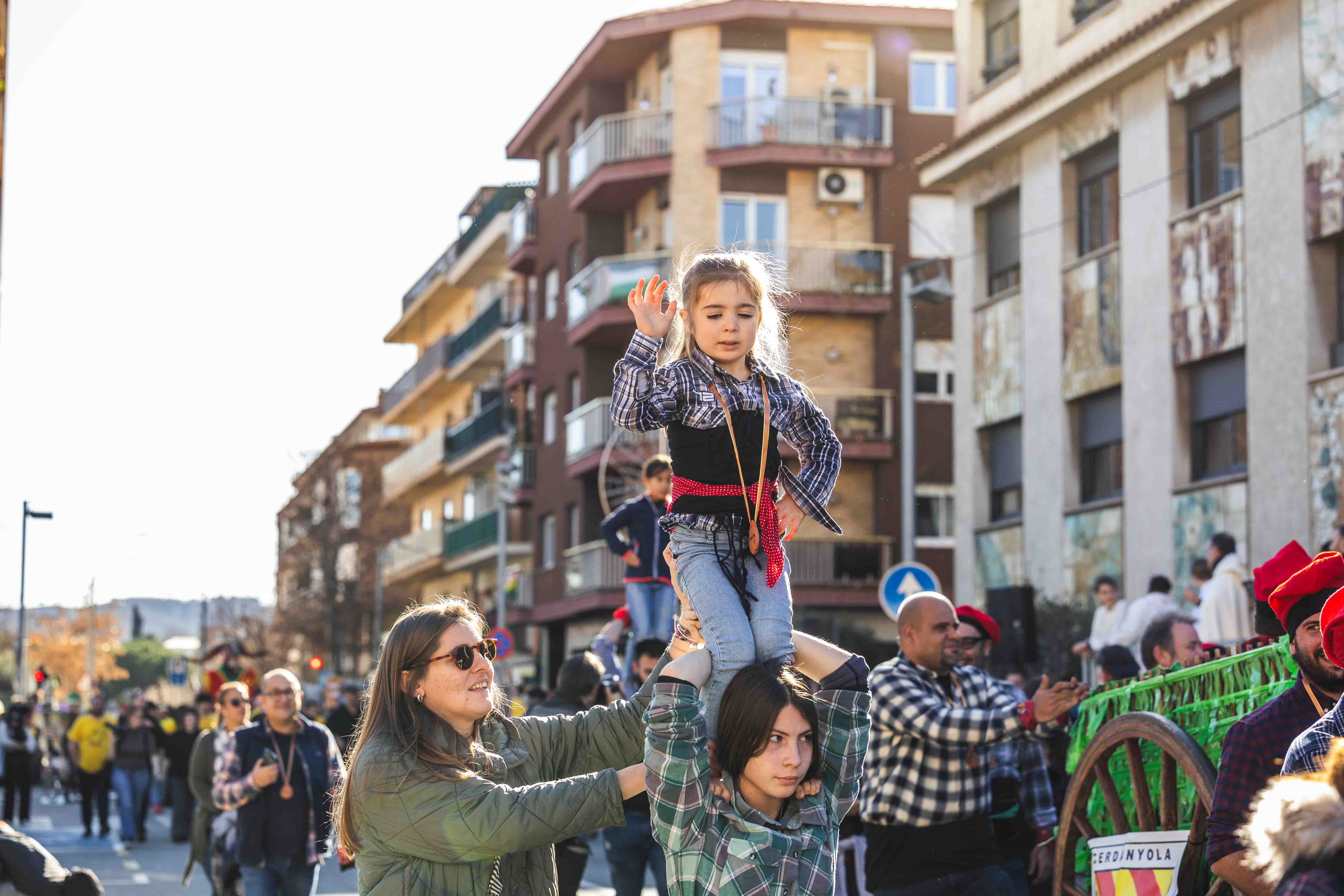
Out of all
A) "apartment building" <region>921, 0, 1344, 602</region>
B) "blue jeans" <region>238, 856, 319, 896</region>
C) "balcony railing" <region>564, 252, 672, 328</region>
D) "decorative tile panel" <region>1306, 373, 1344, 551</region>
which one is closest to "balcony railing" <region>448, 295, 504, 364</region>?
"balcony railing" <region>564, 252, 672, 328</region>

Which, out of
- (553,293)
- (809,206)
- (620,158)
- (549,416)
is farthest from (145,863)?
(553,293)

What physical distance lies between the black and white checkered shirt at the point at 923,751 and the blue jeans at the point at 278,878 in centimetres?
403

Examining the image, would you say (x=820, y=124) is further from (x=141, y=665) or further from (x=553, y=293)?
(x=141, y=665)

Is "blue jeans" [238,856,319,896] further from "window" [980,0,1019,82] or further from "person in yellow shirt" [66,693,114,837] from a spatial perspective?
"window" [980,0,1019,82]

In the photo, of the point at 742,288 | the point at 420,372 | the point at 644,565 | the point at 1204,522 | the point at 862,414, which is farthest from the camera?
the point at 420,372

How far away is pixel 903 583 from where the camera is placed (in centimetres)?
2080

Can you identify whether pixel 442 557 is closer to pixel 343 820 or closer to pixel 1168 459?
pixel 1168 459

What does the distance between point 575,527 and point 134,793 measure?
23262 mm

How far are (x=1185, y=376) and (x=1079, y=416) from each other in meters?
2.83

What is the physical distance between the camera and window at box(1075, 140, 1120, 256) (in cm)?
2491

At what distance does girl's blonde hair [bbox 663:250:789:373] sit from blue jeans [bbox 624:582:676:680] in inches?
238

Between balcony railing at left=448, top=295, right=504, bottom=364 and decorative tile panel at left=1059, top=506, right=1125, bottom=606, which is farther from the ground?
balcony railing at left=448, top=295, right=504, bottom=364

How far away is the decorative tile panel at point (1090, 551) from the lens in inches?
955

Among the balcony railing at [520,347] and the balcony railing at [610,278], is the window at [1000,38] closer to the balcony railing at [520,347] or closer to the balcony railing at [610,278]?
the balcony railing at [610,278]
